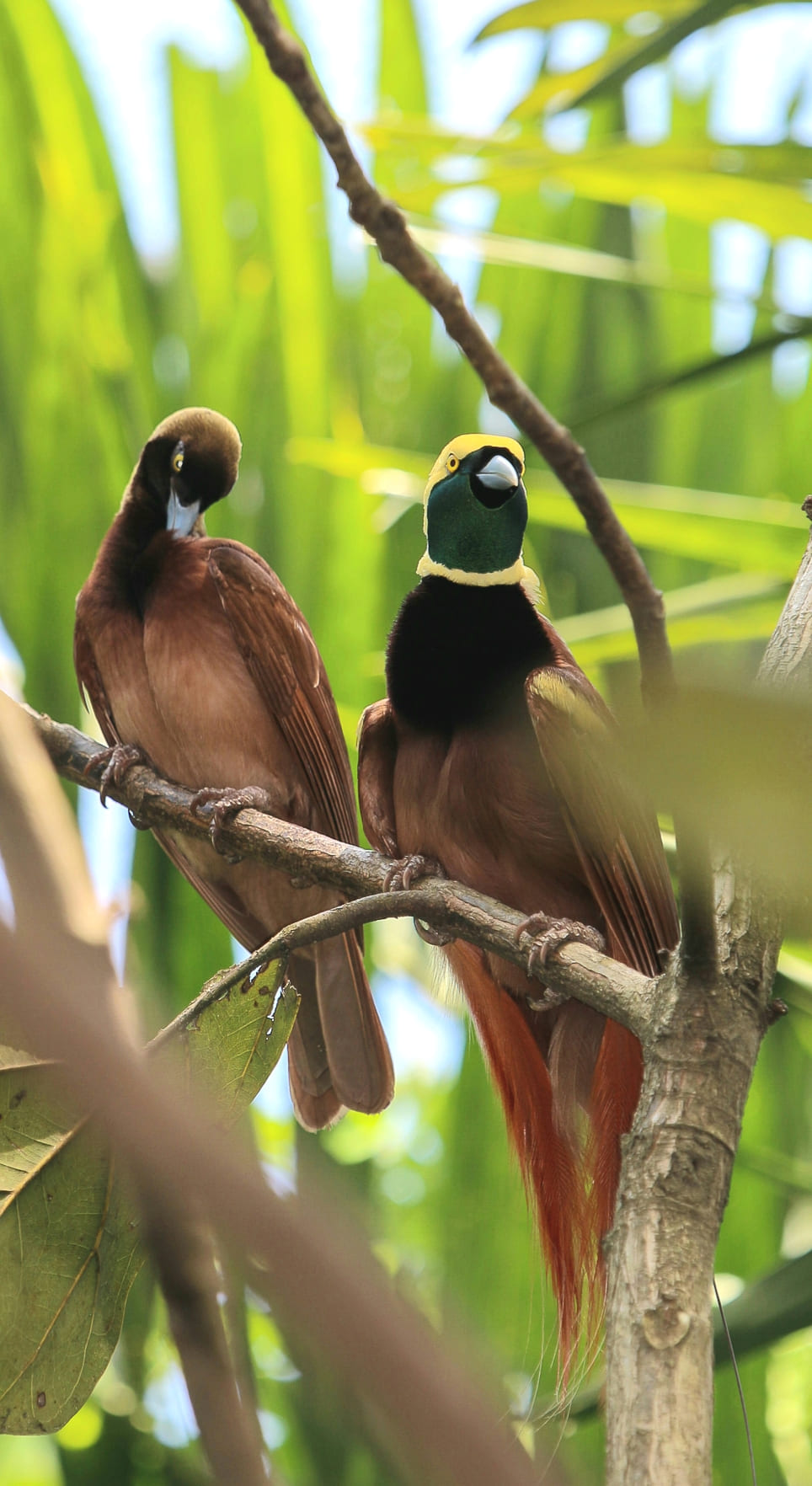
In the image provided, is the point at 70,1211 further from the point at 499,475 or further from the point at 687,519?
the point at 687,519

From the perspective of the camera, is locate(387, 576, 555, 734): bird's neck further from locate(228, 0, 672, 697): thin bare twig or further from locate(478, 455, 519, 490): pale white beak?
locate(228, 0, 672, 697): thin bare twig

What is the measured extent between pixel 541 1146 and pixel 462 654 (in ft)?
2.23

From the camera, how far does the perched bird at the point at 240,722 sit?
2330 millimetres

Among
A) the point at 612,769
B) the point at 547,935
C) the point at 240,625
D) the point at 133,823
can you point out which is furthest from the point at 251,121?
the point at 612,769

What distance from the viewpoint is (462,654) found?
1914 millimetres

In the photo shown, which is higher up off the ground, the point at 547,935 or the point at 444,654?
the point at 444,654

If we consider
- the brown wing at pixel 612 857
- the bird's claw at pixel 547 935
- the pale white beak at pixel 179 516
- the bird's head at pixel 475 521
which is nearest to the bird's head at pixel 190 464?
the pale white beak at pixel 179 516

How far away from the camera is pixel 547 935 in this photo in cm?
132

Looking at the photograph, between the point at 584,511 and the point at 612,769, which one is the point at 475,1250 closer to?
the point at 584,511

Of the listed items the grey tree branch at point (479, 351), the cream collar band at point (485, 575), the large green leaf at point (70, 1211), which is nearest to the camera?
the grey tree branch at point (479, 351)

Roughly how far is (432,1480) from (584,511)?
1.84ft

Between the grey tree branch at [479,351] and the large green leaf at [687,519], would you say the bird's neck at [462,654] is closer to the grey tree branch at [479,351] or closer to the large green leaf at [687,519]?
the large green leaf at [687,519]

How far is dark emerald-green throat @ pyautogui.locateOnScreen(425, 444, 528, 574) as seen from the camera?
6.37 ft

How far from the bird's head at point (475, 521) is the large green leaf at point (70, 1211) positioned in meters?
0.86
